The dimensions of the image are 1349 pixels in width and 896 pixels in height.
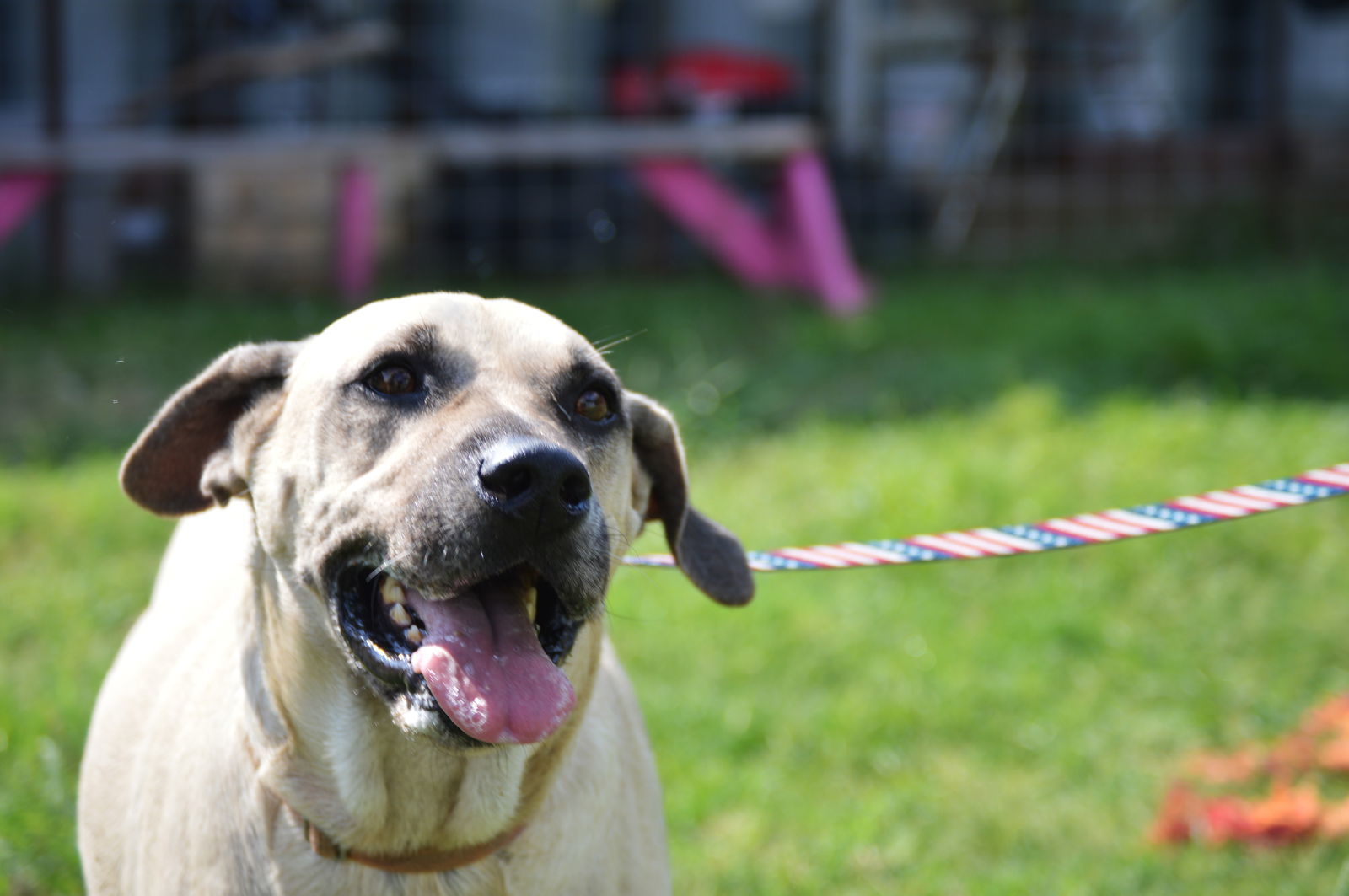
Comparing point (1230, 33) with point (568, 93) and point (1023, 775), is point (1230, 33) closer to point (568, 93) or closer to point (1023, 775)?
point (568, 93)

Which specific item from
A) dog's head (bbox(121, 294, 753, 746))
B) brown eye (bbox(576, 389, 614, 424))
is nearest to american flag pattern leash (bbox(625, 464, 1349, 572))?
dog's head (bbox(121, 294, 753, 746))

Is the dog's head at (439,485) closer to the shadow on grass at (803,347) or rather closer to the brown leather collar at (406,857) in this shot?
the brown leather collar at (406,857)

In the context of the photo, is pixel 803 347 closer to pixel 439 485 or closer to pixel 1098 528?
pixel 1098 528

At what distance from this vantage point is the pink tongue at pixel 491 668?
6.60 ft

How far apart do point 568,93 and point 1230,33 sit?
6564mm

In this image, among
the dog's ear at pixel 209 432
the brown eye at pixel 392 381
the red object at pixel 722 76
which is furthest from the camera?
the red object at pixel 722 76

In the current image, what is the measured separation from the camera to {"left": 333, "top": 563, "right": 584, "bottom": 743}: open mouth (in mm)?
2025

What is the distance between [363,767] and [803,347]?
5.18m

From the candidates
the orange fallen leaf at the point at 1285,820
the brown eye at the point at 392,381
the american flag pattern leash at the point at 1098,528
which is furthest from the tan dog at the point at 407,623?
the orange fallen leaf at the point at 1285,820

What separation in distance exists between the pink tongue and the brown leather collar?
0.35 meters

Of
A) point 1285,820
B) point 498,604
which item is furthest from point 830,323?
point 498,604

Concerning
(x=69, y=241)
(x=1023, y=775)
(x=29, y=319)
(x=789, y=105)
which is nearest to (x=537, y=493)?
(x=1023, y=775)

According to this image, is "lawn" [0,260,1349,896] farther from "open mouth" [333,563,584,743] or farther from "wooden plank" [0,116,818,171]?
"open mouth" [333,563,584,743]

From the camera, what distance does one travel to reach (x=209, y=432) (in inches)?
102
